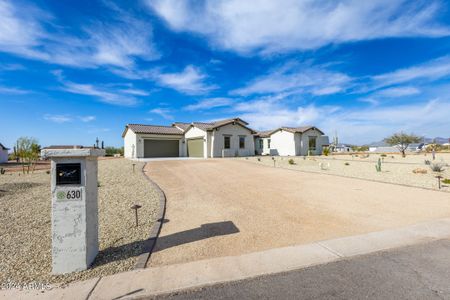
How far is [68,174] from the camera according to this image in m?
3.08

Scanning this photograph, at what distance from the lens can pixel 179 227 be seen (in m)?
4.73

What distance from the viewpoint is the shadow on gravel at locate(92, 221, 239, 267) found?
3.48 meters

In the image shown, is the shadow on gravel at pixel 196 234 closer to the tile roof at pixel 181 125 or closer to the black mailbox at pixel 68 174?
the black mailbox at pixel 68 174

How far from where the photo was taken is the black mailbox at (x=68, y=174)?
306cm

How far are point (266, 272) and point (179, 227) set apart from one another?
91.3 inches

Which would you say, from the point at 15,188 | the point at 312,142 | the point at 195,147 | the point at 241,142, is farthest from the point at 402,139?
the point at 15,188

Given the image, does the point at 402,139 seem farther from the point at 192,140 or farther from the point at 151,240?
the point at 151,240

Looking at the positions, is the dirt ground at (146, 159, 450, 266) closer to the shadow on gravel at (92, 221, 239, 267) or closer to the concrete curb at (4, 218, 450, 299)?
the shadow on gravel at (92, 221, 239, 267)

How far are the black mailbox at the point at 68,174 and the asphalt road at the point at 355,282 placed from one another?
1982mm

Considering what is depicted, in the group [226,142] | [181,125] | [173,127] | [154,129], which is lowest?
[226,142]

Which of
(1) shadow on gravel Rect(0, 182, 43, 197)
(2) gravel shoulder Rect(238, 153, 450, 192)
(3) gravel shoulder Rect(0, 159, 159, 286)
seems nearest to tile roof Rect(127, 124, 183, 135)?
(2) gravel shoulder Rect(238, 153, 450, 192)

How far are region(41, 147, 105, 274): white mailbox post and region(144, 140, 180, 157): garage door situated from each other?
80.4ft

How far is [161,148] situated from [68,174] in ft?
82.9

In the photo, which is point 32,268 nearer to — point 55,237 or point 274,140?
point 55,237
